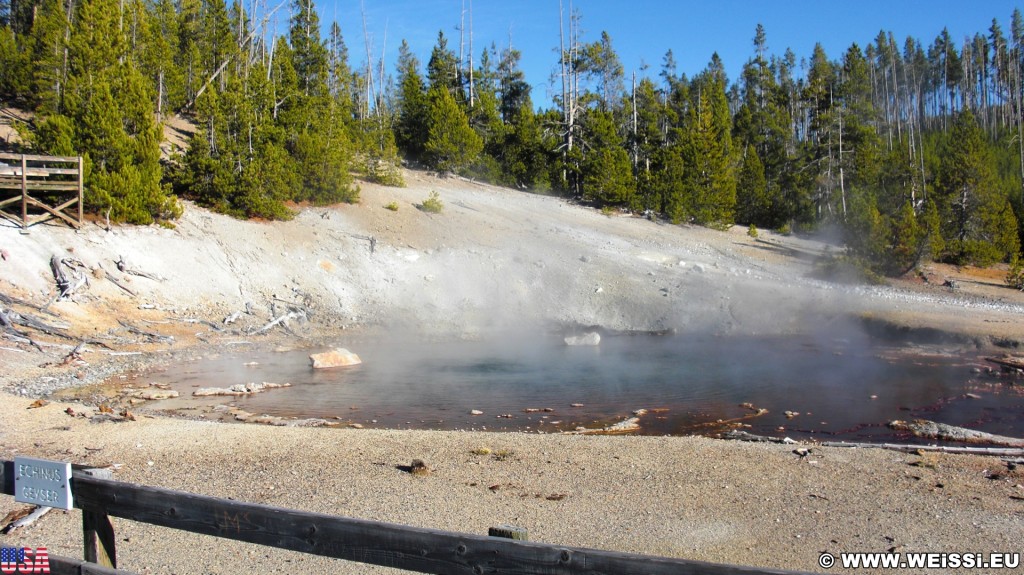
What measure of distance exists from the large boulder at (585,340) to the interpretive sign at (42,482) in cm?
1936

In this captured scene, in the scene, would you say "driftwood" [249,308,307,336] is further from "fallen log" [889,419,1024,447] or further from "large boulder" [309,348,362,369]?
"fallen log" [889,419,1024,447]

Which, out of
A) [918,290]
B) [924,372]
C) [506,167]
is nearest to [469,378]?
[924,372]

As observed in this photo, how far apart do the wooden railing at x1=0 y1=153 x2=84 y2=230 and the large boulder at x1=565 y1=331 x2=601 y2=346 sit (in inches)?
629

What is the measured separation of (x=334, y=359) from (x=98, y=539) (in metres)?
14.5

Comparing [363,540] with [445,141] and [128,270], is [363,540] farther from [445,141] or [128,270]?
[445,141]

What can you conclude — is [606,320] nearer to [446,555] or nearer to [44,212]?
[44,212]

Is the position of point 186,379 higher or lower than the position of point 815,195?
lower

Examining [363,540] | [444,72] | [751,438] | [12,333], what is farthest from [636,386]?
[444,72]

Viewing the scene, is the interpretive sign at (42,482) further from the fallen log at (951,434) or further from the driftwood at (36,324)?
the driftwood at (36,324)

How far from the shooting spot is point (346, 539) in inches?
151

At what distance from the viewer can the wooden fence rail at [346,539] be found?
342 centimetres

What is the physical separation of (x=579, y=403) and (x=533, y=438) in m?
4.21

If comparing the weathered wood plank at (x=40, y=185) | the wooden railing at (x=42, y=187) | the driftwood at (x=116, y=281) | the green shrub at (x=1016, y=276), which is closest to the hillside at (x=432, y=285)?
the driftwood at (x=116, y=281)

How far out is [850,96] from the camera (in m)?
46.8
